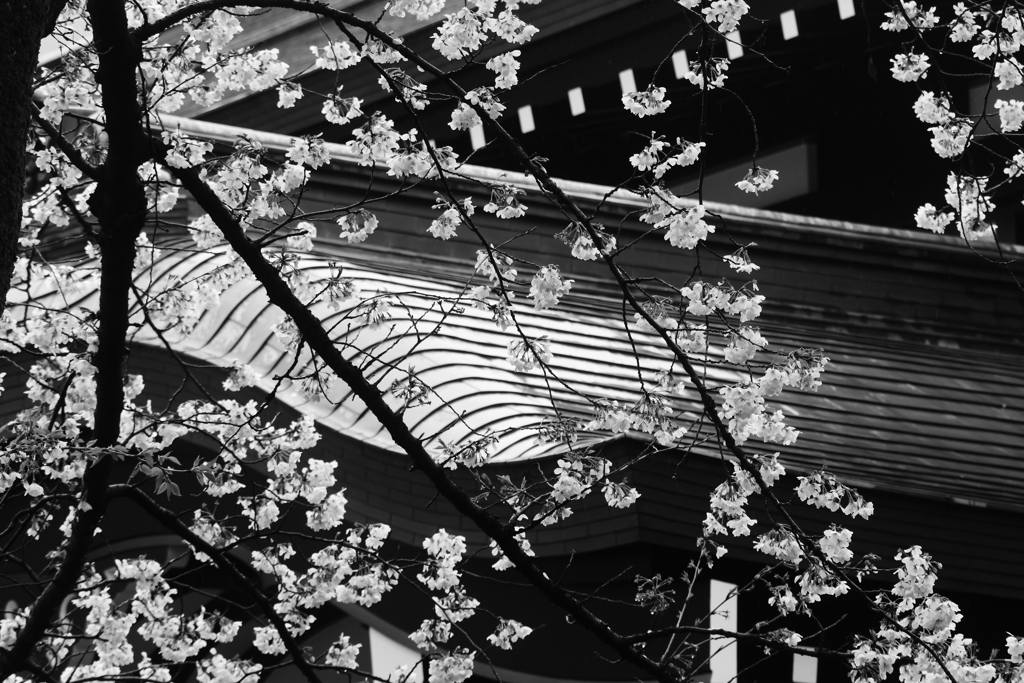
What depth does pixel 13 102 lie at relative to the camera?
288 cm

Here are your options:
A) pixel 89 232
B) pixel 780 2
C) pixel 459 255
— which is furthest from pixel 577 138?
pixel 89 232

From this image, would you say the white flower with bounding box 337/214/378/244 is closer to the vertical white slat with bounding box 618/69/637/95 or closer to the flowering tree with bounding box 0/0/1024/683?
the flowering tree with bounding box 0/0/1024/683

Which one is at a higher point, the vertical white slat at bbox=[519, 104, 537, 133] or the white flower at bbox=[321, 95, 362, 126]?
the vertical white slat at bbox=[519, 104, 537, 133]

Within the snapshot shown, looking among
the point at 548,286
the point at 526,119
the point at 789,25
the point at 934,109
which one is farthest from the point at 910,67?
the point at 526,119

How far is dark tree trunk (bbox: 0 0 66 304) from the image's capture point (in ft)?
9.32

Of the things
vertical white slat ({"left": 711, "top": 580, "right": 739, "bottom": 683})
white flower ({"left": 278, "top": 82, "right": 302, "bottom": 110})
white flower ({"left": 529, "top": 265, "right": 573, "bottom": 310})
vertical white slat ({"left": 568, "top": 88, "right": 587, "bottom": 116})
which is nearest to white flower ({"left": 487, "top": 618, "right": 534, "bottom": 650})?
white flower ({"left": 529, "top": 265, "right": 573, "bottom": 310})

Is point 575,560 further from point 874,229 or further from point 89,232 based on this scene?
point 874,229

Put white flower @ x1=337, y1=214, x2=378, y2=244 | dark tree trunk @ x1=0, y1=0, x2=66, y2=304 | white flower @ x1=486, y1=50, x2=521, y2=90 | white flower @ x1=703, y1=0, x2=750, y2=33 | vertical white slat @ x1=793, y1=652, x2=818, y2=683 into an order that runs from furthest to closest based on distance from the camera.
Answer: vertical white slat @ x1=793, y1=652, x2=818, y2=683 < white flower @ x1=337, y1=214, x2=378, y2=244 < white flower @ x1=486, y1=50, x2=521, y2=90 < white flower @ x1=703, y1=0, x2=750, y2=33 < dark tree trunk @ x1=0, y1=0, x2=66, y2=304

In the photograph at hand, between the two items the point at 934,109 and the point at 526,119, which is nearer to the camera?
the point at 934,109

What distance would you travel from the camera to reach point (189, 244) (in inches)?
309

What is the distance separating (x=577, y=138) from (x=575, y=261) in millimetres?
3615

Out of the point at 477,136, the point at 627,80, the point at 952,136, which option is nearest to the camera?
the point at 952,136

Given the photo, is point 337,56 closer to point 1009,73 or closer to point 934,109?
point 934,109

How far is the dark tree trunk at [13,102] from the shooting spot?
2.84 meters
